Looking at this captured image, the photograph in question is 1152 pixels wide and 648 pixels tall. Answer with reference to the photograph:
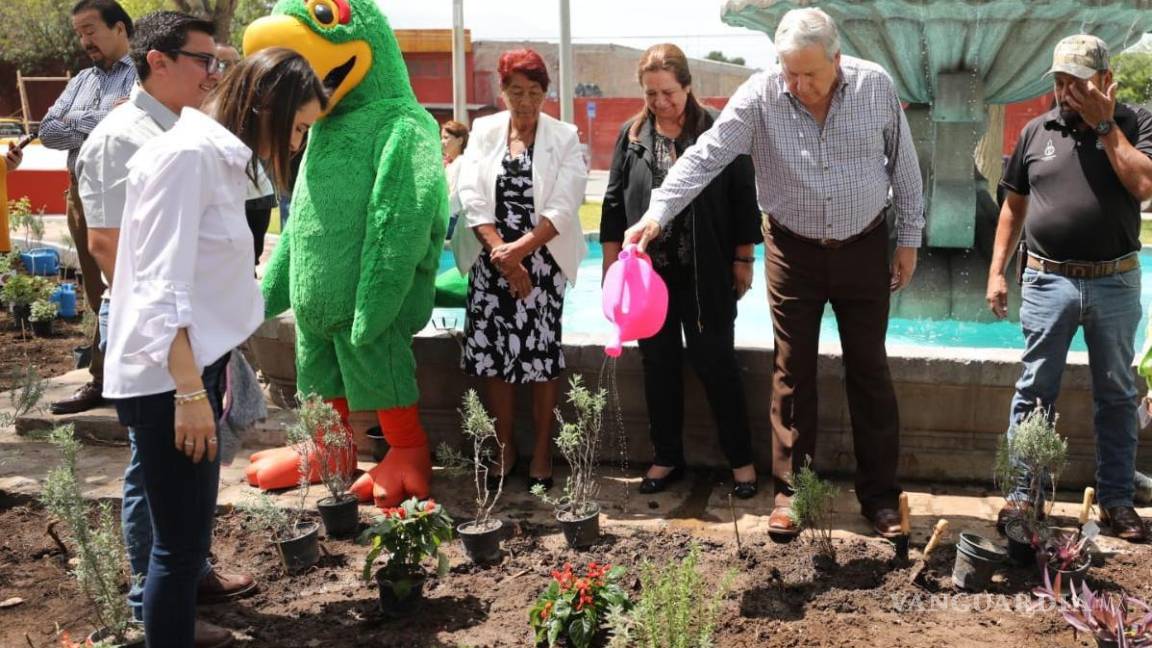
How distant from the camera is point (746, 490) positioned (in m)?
4.51

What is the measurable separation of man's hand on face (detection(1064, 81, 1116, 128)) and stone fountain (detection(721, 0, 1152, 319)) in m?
2.54

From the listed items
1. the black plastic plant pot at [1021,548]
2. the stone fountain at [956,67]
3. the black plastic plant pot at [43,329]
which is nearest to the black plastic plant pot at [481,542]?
the black plastic plant pot at [1021,548]

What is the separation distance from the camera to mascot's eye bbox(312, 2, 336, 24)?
4383 millimetres

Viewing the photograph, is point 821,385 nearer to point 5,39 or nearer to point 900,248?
point 900,248

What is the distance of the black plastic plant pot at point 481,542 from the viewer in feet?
12.7

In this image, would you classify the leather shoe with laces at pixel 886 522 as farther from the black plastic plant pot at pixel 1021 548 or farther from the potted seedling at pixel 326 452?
the potted seedling at pixel 326 452

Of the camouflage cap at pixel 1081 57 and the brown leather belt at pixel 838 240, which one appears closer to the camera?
the camouflage cap at pixel 1081 57

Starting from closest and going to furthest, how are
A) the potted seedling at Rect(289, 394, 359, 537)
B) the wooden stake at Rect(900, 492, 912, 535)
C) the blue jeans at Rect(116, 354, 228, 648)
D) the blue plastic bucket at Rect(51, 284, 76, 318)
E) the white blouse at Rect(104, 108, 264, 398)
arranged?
the white blouse at Rect(104, 108, 264, 398)
the blue jeans at Rect(116, 354, 228, 648)
the wooden stake at Rect(900, 492, 912, 535)
the potted seedling at Rect(289, 394, 359, 537)
the blue plastic bucket at Rect(51, 284, 76, 318)

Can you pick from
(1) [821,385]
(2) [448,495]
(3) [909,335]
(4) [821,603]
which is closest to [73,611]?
(2) [448,495]

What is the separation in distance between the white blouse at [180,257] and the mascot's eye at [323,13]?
1820 millimetres

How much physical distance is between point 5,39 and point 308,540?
148ft

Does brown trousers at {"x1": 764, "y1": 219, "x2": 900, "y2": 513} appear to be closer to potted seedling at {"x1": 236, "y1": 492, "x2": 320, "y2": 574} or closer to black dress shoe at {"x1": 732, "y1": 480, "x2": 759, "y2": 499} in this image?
black dress shoe at {"x1": 732, "y1": 480, "x2": 759, "y2": 499}

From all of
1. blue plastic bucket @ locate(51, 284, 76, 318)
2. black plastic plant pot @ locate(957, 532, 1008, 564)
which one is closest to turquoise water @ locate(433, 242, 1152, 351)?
black plastic plant pot @ locate(957, 532, 1008, 564)

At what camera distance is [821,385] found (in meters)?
4.59
